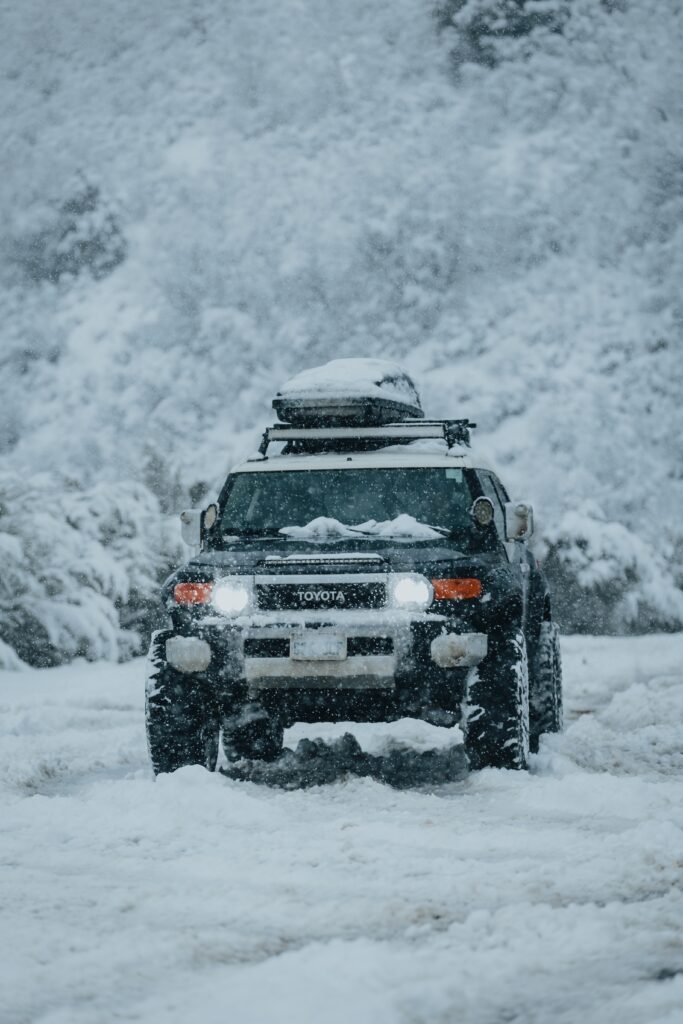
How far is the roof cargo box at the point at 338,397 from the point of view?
8.57 metres

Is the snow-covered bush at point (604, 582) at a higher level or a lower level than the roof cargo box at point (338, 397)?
lower

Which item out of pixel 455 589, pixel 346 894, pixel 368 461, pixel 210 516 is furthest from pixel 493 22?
pixel 346 894

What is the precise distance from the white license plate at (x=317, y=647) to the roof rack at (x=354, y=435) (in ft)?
5.97

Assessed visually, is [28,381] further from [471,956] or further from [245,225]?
[471,956]

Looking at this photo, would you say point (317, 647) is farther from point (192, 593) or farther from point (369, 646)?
point (192, 593)

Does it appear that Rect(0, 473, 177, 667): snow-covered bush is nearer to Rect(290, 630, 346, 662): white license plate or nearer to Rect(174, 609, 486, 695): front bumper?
Rect(174, 609, 486, 695): front bumper

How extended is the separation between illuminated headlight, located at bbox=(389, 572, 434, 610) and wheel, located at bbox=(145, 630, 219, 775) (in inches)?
45.0

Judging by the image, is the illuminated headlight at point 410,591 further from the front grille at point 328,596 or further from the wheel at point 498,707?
the wheel at point 498,707

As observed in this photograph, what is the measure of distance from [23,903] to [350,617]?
2726 mm

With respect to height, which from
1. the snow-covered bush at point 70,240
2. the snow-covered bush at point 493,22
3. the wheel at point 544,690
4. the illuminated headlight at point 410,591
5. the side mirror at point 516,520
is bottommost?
the snow-covered bush at point 70,240

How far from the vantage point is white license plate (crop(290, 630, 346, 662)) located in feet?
22.9

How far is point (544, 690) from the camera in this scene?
29.4 feet

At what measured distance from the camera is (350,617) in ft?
23.1

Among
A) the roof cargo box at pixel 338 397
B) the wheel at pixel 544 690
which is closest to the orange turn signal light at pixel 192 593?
the roof cargo box at pixel 338 397
